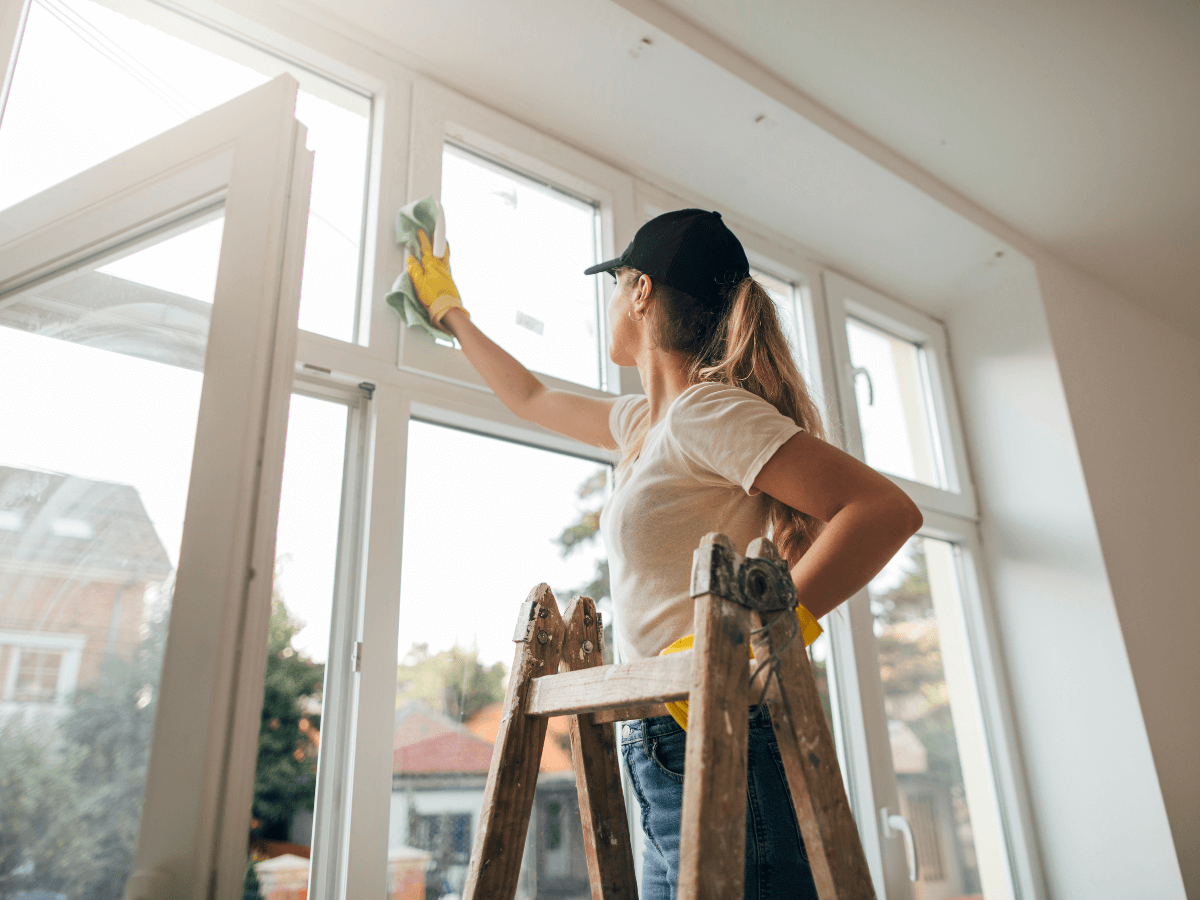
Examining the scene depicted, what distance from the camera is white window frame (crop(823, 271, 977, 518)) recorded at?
93.0 inches

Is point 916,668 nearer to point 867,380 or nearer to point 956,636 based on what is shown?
point 956,636

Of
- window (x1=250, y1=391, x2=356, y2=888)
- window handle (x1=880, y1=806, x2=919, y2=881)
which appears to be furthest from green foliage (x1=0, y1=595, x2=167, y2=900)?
window handle (x1=880, y1=806, x2=919, y2=881)

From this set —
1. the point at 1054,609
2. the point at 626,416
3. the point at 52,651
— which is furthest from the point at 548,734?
the point at 1054,609

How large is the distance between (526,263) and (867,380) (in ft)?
3.71

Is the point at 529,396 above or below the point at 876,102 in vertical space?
below

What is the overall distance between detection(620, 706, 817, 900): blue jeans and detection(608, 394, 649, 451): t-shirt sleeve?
0.47m

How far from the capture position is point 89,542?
80 cm

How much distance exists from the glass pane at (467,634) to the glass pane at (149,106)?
36cm

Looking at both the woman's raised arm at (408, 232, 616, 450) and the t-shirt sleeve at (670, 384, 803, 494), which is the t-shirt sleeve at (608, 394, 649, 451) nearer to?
the woman's raised arm at (408, 232, 616, 450)

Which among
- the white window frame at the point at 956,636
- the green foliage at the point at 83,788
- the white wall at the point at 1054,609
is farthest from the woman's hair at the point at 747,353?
the white wall at the point at 1054,609

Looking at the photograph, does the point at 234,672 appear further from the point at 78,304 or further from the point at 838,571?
the point at 838,571

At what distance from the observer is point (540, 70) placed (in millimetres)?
1790

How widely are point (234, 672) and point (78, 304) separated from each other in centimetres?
45

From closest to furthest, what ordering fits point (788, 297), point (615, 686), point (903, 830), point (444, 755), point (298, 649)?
1. point (615, 686)
2. point (298, 649)
3. point (444, 755)
4. point (903, 830)
5. point (788, 297)
